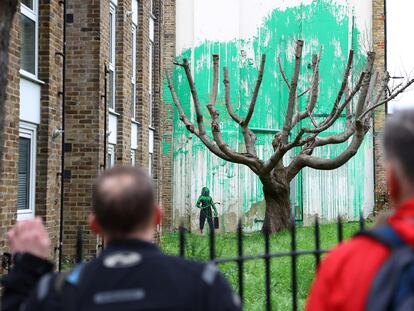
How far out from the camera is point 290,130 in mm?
19859

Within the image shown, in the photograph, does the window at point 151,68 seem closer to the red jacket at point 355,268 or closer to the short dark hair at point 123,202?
the short dark hair at point 123,202

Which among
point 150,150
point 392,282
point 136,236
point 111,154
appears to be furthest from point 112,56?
point 392,282

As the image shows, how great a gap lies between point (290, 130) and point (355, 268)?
704 inches

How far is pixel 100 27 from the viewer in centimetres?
1400

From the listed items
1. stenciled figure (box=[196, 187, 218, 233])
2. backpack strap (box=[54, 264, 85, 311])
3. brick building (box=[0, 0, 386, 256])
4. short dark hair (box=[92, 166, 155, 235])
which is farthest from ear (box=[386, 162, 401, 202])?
stenciled figure (box=[196, 187, 218, 233])

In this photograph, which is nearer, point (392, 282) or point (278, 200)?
point (392, 282)

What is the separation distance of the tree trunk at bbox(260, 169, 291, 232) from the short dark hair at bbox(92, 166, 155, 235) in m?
19.2

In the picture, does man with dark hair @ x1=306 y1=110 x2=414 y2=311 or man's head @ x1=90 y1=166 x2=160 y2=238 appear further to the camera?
man's head @ x1=90 y1=166 x2=160 y2=238

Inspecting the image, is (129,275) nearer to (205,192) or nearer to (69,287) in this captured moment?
(69,287)

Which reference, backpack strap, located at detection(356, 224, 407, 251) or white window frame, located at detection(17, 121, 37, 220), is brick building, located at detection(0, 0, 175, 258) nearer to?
white window frame, located at detection(17, 121, 37, 220)

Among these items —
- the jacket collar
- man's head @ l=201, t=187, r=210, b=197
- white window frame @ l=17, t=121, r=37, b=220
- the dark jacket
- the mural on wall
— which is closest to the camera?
the dark jacket

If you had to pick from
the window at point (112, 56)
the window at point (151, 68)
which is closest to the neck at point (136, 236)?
the window at point (112, 56)

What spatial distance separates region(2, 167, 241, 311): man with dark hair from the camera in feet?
7.46

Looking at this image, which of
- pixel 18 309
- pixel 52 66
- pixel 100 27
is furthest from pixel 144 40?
→ pixel 18 309
